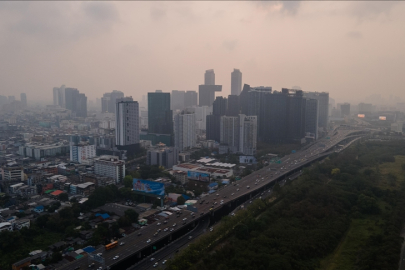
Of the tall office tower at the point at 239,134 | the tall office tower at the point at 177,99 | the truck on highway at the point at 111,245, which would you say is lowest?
the truck on highway at the point at 111,245

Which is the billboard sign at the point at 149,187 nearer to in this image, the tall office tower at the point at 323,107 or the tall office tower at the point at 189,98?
the tall office tower at the point at 323,107

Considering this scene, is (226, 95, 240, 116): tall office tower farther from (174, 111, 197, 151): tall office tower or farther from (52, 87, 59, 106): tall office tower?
(52, 87, 59, 106): tall office tower

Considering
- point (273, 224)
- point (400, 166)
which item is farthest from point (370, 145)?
point (273, 224)

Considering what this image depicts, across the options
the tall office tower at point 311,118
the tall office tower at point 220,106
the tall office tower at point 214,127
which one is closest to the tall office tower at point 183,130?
the tall office tower at point 214,127

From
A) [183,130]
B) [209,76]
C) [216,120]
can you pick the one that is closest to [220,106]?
[216,120]

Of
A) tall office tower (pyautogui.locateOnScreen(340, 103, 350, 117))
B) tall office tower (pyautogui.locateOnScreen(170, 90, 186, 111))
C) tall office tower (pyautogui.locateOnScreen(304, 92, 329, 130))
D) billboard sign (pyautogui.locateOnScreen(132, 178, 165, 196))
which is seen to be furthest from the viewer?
tall office tower (pyautogui.locateOnScreen(170, 90, 186, 111))

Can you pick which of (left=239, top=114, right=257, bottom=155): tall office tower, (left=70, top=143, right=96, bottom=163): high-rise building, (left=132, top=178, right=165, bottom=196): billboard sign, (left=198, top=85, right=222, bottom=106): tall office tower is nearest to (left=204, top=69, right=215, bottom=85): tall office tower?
(left=198, top=85, right=222, bottom=106): tall office tower

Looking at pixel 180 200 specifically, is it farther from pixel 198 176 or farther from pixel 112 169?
pixel 112 169
